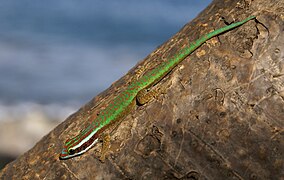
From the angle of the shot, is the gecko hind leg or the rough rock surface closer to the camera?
the rough rock surface

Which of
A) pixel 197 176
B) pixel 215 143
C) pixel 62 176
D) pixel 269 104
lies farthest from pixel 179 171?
pixel 62 176

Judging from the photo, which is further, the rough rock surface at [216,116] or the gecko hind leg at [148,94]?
the gecko hind leg at [148,94]

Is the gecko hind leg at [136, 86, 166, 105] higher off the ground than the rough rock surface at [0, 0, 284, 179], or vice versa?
the gecko hind leg at [136, 86, 166, 105]

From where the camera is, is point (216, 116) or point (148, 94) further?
point (148, 94)

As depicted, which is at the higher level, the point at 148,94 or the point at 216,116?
the point at 148,94

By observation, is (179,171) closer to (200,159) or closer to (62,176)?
(200,159)

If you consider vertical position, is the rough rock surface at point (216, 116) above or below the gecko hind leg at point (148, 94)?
below

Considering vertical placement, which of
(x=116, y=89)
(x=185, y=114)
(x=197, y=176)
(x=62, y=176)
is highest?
(x=116, y=89)

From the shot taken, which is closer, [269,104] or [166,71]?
[269,104]
